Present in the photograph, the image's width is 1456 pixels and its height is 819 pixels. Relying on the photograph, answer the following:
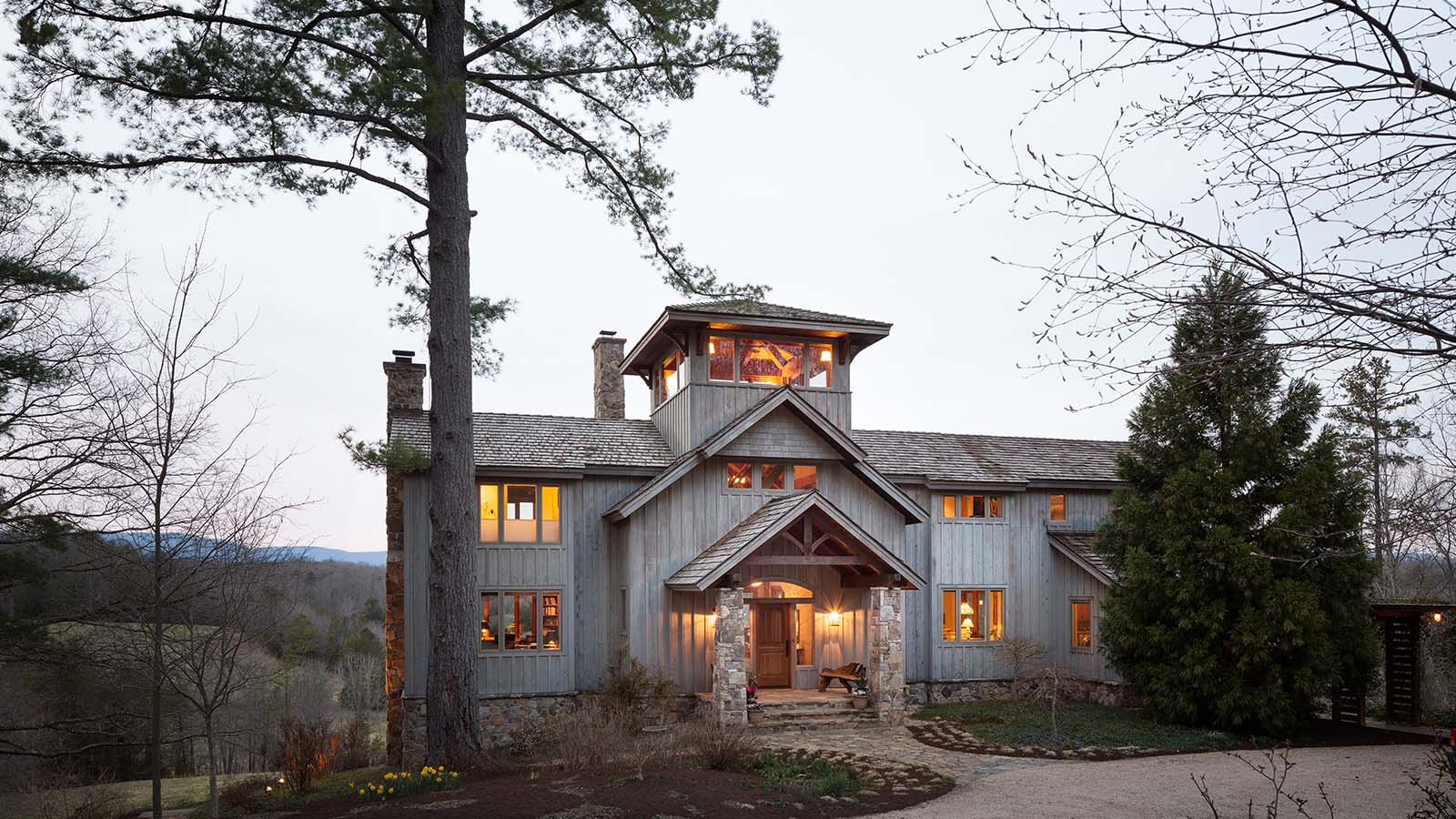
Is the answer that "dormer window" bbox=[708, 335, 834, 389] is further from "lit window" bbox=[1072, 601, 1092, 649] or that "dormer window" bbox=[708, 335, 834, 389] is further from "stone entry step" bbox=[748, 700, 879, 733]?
"lit window" bbox=[1072, 601, 1092, 649]

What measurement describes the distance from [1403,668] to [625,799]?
15333 mm

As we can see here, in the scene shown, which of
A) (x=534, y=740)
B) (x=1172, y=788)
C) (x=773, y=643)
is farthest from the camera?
(x=773, y=643)

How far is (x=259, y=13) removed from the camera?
12188 millimetres

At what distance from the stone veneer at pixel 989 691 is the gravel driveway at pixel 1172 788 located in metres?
5.28

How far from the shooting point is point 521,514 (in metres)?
18.1

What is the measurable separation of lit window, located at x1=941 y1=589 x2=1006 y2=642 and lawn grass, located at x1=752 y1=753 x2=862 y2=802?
27.1ft

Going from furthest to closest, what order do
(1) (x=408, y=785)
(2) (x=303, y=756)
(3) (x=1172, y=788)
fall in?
1. (2) (x=303, y=756)
2. (3) (x=1172, y=788)
3. (1) (x=408, y=785)

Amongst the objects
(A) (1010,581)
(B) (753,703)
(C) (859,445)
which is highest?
(C) (859,445)

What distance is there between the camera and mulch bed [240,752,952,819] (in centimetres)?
972

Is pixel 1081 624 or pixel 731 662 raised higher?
pixel 731 662

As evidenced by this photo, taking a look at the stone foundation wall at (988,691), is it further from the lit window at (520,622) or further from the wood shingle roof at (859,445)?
the lit window at (520,622)

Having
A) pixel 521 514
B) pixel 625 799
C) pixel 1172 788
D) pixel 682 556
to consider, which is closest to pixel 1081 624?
pixel 682 556

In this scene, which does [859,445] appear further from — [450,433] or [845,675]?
[450,433]

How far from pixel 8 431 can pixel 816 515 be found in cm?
1276
